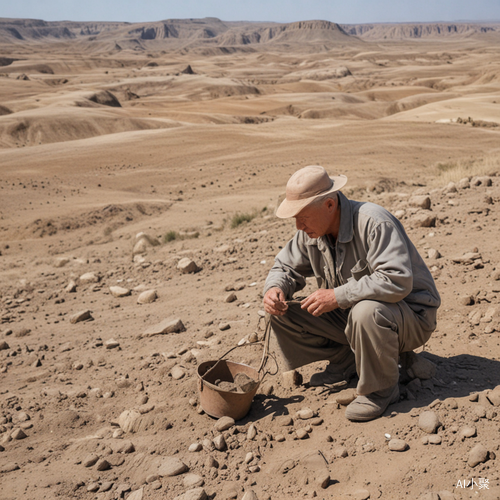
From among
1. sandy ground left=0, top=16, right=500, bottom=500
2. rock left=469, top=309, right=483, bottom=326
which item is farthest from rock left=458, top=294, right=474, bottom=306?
rock left=469, top=309, right=483, bottom=326

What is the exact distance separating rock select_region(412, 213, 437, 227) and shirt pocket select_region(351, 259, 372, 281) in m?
3.75

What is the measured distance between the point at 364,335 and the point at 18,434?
2.36 metres

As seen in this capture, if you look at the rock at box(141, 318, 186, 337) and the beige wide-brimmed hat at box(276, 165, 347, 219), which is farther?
the rock at box(141, 318, 186, 337)

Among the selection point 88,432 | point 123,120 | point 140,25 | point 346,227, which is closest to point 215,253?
point 88,432

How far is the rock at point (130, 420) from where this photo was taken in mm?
3477

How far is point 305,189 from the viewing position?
290 centimetres

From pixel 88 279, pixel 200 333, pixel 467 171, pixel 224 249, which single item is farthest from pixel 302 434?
pixel 467 171

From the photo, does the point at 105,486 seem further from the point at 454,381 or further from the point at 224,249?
the point at 224,249

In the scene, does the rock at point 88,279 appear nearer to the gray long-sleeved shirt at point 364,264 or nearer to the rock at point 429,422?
the gray long-sleeved shirt at point 364,264

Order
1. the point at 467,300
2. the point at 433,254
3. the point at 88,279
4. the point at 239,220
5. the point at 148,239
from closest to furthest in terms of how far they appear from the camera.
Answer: the point at 467,300 < the point at 433,254 < the point at 88,279 < the point at 148,239 < the point at 239,220

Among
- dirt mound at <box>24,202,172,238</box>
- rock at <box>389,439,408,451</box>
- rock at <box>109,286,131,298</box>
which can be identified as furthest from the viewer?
dirt mound at <box>24,202,172,238</box>

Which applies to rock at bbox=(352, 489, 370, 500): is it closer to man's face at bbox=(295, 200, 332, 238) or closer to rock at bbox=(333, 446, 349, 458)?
rock at bbox=(333, 446, 349, 458)

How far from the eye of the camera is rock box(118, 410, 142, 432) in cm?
348

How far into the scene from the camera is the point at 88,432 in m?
3.53
